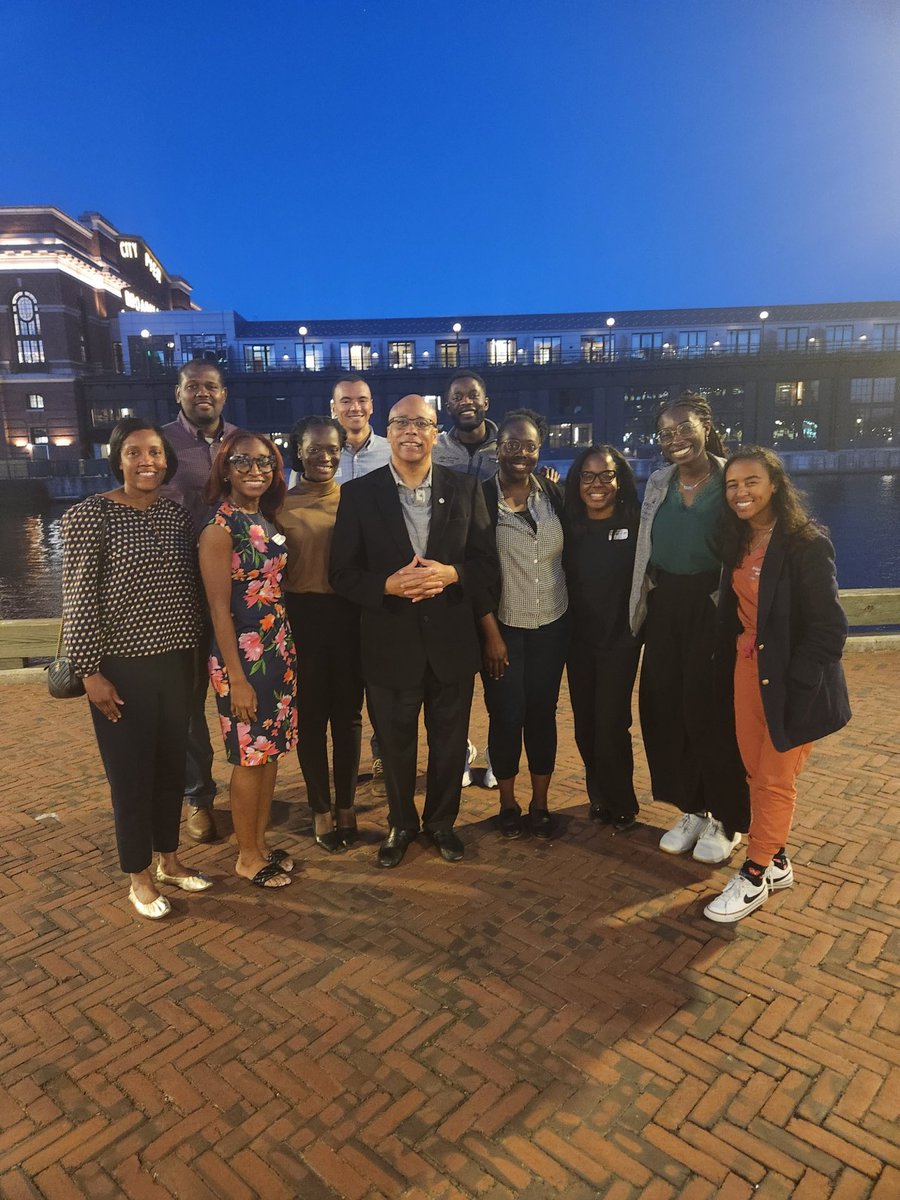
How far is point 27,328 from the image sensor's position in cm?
5222

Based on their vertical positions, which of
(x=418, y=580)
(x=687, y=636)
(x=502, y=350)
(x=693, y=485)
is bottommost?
(x=687, y=636)

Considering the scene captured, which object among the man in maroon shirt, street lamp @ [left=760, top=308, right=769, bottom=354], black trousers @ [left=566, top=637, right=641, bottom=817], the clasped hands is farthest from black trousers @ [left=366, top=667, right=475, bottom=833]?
street lamp @ [left=760, top=308, right=769, bottom=354]

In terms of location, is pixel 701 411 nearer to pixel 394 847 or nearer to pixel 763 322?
pixel 394 847

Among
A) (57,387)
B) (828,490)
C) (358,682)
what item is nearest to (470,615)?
(358,682)

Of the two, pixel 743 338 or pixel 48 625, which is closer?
pixel 48 625

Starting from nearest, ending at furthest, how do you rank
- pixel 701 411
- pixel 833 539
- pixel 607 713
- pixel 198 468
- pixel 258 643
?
1. pixel 258 643
2. pixel 701 411
3. pixel 607 713
4. pixel 198 468
5. pixel 833 539

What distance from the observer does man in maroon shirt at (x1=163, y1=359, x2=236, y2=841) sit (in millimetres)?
4543

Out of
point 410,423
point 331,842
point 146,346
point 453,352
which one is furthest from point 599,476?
point 146,346

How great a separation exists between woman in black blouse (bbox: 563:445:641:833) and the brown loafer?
2391mm

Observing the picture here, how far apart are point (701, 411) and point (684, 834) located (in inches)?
93.7

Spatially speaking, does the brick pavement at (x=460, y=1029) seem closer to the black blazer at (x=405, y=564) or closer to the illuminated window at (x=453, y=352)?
the black blazer at (x=405, y=564)

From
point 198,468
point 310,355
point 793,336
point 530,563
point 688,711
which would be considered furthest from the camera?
point 793,336

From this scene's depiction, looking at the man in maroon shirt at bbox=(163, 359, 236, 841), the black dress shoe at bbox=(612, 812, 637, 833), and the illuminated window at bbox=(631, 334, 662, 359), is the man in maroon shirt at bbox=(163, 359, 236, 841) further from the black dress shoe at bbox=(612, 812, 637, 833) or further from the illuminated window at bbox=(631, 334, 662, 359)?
the illuminated window at bbox=(631, 334, 662, 359)

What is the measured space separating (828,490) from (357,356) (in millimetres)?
34422
